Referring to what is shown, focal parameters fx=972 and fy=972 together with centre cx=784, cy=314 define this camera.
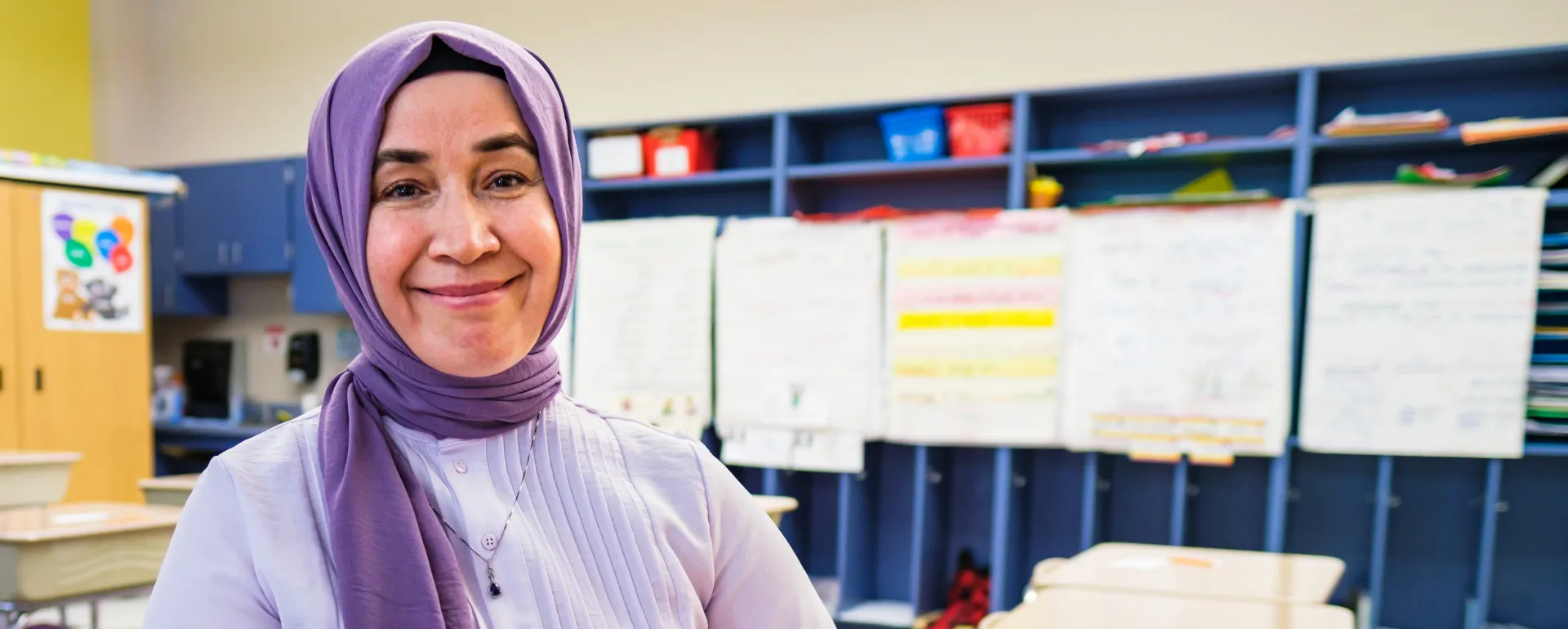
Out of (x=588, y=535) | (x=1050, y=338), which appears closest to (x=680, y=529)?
(x=588, y=535)

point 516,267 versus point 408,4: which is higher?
point 408,4

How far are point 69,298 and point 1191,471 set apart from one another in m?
4.87

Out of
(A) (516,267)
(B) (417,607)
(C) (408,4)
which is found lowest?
(B) (417,607)

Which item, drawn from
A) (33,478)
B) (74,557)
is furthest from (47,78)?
(74,557)

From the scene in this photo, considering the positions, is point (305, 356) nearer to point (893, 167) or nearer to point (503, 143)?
point (893, 167)

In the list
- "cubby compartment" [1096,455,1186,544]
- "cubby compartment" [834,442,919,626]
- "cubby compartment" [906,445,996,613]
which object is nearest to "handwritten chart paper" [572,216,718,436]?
"cubby compartment" [834,442,919,626]

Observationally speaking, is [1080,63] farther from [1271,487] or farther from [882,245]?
[1271,487]

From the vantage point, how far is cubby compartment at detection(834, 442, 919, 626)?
149 inches

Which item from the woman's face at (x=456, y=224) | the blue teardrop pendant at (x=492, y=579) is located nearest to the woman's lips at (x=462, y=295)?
the woman's face at (x=456, y=224)

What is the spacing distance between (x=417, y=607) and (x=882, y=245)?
9.70 ft

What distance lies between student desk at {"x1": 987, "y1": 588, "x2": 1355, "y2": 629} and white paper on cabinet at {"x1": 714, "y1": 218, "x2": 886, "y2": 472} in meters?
1.68

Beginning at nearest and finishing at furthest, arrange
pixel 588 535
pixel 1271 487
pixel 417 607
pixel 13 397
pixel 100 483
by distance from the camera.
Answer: pixel 417 607, pixel 588 535, pixel 1271 487, pixel 13 397, pixel 100 483

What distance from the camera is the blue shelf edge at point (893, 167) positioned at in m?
3.44

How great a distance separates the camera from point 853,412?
3602 millimetres
